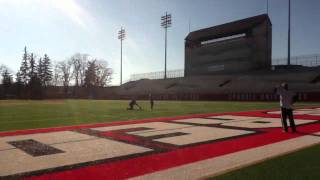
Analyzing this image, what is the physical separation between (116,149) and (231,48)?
198 ft

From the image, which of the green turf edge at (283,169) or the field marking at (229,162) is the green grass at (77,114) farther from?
the green turf edge at (283,169)

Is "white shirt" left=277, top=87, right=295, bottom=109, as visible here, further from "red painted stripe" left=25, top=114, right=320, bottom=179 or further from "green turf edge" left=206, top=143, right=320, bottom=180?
"green turf edge" left=206, top=143, right=320, bottom=180

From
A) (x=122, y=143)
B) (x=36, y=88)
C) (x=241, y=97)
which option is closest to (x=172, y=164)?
(x=122, y=143)

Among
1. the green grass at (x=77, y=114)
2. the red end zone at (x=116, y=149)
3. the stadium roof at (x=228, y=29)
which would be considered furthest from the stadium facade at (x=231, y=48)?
the red end zone at (x=116, y=149)

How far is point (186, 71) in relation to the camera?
76.9 metres

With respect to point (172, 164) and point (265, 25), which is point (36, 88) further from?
point (172, 164)

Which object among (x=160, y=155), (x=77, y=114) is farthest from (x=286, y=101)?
(x=77, y=114)

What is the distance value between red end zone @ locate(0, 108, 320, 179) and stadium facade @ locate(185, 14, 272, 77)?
5298cm

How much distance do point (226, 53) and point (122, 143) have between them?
6007 cm

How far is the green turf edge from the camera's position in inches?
229

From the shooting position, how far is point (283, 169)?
6.32m

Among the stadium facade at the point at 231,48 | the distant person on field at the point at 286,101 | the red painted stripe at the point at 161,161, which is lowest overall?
the red painted stripe at the point at 161,161

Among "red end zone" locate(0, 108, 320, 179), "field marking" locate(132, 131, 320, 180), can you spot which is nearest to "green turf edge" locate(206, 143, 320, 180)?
"field marking" locate(132, 131, 320, 180)

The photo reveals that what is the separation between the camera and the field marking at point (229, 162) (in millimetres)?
6105
